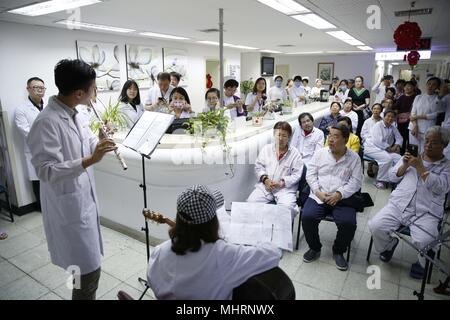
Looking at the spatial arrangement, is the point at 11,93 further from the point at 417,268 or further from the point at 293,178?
the point at 417,268

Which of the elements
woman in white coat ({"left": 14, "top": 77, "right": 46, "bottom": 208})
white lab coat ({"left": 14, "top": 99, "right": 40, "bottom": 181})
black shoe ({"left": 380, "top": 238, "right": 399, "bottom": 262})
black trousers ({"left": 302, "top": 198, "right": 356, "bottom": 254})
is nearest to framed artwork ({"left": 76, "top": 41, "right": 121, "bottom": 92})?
woman in white coat ({"left": 14, "top": 77, "right": 46, "bottom": 208})

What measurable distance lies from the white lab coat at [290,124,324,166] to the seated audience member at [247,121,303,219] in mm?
820

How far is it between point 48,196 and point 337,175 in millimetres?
2349

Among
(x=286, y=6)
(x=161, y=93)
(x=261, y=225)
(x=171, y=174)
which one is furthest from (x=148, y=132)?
(x=286, y=6)

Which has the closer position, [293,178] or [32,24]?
[293,178]

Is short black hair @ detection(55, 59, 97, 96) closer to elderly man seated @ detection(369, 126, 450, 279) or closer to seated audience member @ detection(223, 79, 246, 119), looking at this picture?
elderly man seated @ detection(369, 126, 450, 279)

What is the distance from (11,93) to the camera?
3.42 metres

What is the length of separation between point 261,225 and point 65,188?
63.0 inches

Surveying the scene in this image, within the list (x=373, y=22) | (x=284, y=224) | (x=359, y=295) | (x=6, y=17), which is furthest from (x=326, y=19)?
(x=6, y=17)

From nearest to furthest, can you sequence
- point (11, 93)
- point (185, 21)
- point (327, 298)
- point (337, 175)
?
point (327, 298) < point (337, 175) < point (11, 93) < point (185, 21)

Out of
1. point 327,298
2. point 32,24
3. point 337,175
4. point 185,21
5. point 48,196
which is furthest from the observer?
point 185,21

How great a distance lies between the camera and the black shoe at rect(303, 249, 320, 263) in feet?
8.61

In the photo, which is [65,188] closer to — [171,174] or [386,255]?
[171,174]

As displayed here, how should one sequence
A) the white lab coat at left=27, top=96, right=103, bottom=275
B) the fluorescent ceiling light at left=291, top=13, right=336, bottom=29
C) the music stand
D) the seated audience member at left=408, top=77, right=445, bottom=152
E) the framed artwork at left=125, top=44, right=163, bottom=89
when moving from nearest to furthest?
1. the white lab coat at left=27, top=96, right=103, bottom=275
2. the music stand
3. the fluorescent ceiling light at left=291, top=13, right=336, bottom=29
4. the seated audience member at left=408, top=77, right=445, bottom=152
5. the framed artwork at left=125, top=44, right=163, bottom=89
